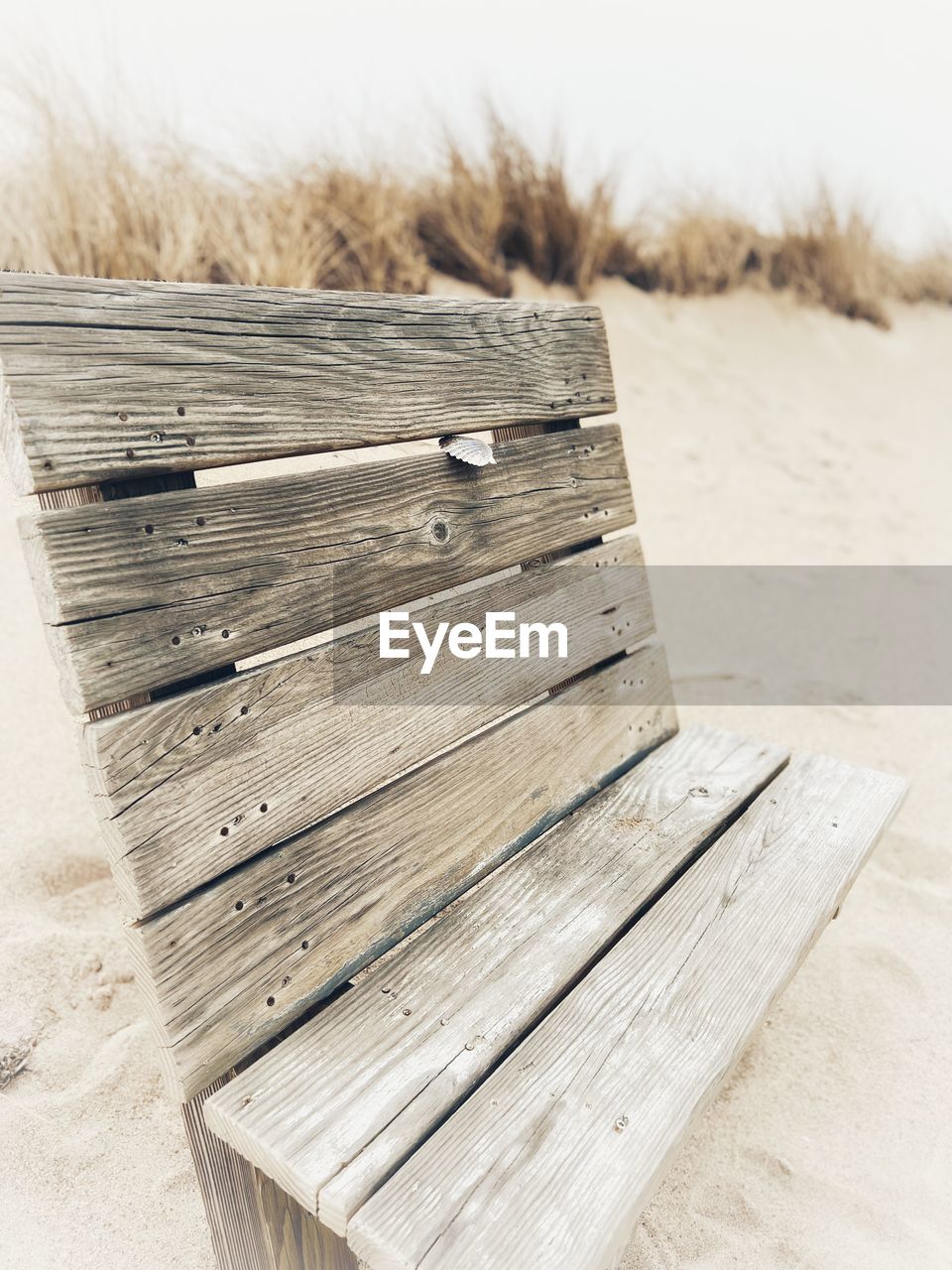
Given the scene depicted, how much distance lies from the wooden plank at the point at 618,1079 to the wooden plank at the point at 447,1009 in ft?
0.08

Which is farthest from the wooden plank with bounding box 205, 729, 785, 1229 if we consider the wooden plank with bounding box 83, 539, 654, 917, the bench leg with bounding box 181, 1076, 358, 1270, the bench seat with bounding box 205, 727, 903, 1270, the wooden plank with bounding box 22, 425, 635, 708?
the wooden plank with bounding box 22, 425, 635, 708

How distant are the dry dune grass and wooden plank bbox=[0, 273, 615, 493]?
2457mm

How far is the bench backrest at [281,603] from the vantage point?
1.12m

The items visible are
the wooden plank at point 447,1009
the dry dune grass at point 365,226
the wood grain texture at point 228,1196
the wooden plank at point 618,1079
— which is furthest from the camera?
the dry dune grass at point 365,226

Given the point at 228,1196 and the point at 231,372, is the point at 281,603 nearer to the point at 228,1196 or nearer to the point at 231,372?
the point at 231,372

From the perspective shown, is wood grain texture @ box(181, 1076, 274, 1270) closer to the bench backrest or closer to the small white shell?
the bench backrest

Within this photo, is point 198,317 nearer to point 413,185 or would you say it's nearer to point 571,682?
point 571,682

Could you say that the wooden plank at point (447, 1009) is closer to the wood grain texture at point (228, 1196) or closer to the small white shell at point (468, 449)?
the wood grain texture at point (228, 1196)

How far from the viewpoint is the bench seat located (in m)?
1.03

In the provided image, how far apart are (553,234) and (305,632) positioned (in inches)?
178

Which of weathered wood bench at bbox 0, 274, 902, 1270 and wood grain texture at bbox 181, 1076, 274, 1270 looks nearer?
weathered wood bench at bbox 0, 274, 902, 1270

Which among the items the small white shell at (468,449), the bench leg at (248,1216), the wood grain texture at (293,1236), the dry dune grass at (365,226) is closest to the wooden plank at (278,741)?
the small white shell at (468,449)

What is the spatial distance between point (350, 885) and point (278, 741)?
267 mm

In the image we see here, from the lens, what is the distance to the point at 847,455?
522 cm
